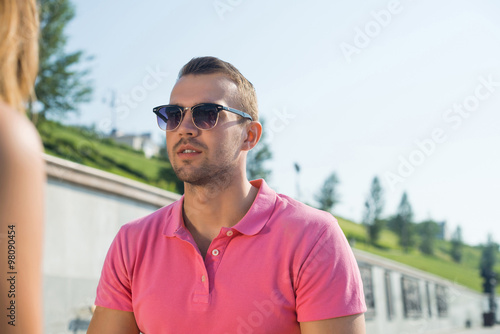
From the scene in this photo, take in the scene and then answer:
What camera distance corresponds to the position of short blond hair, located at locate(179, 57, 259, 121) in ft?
9.48

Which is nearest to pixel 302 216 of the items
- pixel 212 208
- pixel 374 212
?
pixel 212 208

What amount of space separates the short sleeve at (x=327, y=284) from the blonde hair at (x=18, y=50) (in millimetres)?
1712

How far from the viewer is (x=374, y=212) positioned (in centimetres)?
8106

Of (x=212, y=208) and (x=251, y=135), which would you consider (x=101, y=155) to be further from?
(x=212, y=208)

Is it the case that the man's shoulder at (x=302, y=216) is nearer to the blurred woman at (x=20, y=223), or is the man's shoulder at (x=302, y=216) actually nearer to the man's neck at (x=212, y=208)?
the man's neck at (x=212, y=208)

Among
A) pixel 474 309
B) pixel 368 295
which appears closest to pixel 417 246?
pixel 474 309

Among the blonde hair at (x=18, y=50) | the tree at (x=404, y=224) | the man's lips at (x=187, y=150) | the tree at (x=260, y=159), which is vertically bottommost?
the tree at (x=404, y=224)

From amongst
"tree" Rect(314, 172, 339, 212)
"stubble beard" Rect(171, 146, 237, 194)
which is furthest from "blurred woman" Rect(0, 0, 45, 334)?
"tree" Rect(314, 172, 339, 212)

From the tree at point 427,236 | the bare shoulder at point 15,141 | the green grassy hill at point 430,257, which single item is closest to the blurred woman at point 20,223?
the bare shoulder at point 15,141

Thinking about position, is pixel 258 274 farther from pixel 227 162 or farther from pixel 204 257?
pixel 227 162

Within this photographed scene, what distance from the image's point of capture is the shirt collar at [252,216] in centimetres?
267

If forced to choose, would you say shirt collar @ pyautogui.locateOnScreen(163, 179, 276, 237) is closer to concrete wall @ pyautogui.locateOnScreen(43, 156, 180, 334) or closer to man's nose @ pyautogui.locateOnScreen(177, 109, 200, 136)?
man's nose @ pyautogui.locateOnScreen(177, 109, 200, 136)

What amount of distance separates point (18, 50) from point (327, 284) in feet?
5.97

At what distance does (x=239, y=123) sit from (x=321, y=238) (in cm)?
88
